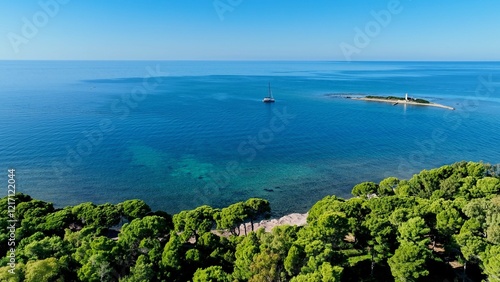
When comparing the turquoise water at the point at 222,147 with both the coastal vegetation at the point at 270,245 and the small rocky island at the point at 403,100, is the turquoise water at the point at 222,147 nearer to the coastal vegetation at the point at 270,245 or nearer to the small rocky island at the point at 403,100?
the small rocky island at the point at 403,100

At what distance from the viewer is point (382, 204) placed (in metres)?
31.6

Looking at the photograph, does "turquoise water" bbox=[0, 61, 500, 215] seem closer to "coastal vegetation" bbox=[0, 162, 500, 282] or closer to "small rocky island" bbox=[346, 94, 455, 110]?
"small rocky island" bbox=[346, 94, 455, 110]

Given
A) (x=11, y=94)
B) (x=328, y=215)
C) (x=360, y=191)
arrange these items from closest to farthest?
(x=328, y=215) < (x=360, y=191) < (x=11, y=94)

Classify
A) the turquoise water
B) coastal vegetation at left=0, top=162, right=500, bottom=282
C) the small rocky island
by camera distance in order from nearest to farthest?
coastal vegetation at left=0, top=162, right=500, bottom=282
the turquoise water
the small rocky island

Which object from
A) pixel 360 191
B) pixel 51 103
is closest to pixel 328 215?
pixel 360 191

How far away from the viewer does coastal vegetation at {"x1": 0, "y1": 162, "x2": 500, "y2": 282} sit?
2260 cm

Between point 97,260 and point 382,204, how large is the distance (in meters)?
26.5

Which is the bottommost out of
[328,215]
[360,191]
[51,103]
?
[360,191]

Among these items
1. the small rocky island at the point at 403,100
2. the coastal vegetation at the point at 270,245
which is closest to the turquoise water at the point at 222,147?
the small rocky island at the point at 403,100

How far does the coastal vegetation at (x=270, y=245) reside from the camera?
2260cm

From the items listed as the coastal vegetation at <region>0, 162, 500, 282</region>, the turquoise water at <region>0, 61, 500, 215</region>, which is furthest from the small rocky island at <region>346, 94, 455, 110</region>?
the coastal vegetation at <region>0, 162, 500, 282</region>

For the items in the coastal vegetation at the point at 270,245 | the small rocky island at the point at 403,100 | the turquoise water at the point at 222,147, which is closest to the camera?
the coastal vegetation at the point at 270,245

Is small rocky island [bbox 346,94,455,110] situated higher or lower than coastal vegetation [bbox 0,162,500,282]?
higher

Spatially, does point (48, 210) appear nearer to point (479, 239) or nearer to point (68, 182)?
point (68, 182)
